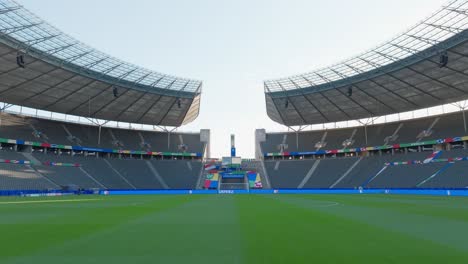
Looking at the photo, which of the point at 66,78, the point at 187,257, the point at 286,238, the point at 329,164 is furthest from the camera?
the point at 329,164

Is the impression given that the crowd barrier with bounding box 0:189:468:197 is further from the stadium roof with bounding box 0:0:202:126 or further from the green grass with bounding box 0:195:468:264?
the green grass with bounding box 0:195:468:264

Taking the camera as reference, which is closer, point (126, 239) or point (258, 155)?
point (126, 239)

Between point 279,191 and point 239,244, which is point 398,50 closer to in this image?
point 279,191

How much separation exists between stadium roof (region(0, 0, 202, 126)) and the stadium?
24 cm

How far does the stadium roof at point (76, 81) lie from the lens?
37.9 metres

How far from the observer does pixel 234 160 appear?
7950cm

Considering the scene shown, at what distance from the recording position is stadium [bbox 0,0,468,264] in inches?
351

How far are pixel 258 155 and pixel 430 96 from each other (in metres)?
42.1

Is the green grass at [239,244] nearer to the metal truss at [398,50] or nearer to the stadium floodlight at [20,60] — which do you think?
the stadium floodlight at [20,60]

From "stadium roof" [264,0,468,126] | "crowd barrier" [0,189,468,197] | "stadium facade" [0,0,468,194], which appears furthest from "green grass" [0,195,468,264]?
"crowd barrier" [0,189,468,197]

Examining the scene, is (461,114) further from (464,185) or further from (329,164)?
(329,164)

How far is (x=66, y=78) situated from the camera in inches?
1918

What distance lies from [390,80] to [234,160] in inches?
1591

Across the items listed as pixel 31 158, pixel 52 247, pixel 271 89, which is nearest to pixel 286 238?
pixel 52 247
